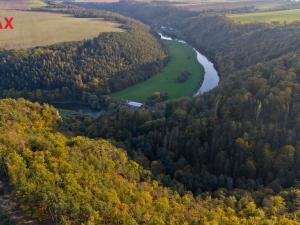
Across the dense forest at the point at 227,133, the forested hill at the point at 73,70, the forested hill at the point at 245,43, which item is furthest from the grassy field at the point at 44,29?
the dense forest at the point at 227,133

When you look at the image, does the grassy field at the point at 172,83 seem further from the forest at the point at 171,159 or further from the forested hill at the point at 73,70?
the forest at the point at 171,159

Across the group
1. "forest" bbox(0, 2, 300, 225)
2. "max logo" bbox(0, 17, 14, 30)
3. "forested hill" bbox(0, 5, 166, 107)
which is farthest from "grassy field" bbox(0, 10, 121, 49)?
"forest" bbox(0, 2, 300, 225)

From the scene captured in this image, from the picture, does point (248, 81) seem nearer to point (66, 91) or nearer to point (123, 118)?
point (123, 118)

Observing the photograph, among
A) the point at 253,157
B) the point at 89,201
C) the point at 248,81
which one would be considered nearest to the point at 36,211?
the point at 89,201

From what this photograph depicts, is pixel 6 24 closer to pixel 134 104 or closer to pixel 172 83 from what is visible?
pixel 172 83

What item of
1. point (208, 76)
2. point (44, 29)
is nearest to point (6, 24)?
point (44, 29)

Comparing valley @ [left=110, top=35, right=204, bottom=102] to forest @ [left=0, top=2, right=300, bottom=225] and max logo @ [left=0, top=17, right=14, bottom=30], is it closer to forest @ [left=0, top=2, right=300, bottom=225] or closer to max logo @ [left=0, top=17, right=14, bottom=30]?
forest @ [left=0, top=2, right=300, bottom=225]
